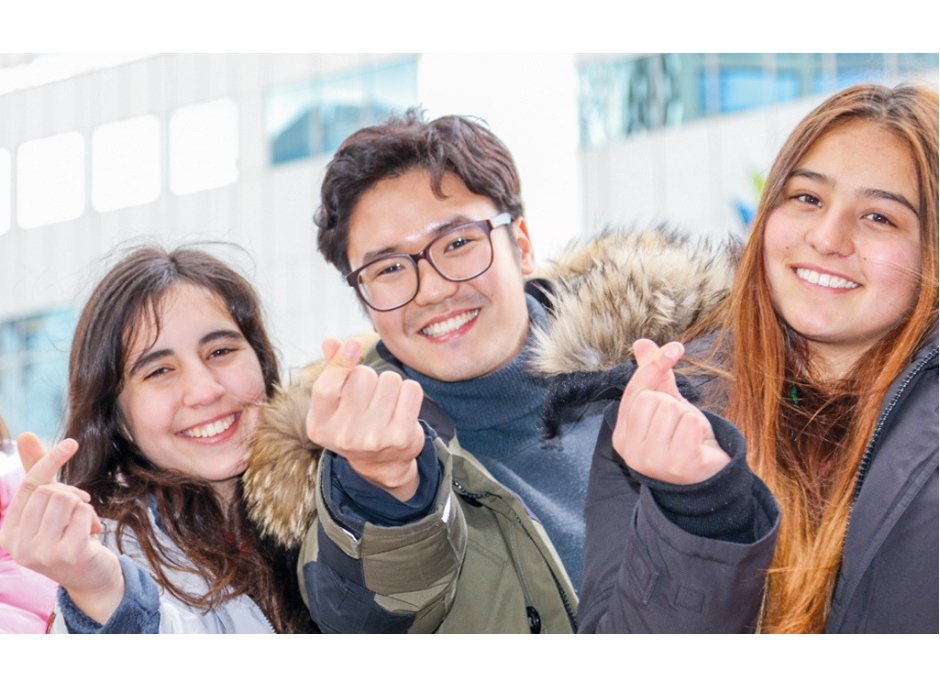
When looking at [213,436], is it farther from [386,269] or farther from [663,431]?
[663,431]

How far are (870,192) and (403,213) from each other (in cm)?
68

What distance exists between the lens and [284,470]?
1.58 metres

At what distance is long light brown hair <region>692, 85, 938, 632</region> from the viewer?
55.9 inches

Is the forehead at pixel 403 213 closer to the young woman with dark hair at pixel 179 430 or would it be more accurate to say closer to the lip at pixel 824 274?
the young woman with dark hair at pixel 179 430

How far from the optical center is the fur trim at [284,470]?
1.57 m

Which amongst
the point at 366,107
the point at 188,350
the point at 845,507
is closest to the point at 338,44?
the point at 366,107

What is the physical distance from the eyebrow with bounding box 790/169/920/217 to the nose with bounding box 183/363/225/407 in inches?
35.8

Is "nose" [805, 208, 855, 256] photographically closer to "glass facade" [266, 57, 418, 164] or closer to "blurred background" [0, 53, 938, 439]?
"blurred background" [0, 53, 938, 439]

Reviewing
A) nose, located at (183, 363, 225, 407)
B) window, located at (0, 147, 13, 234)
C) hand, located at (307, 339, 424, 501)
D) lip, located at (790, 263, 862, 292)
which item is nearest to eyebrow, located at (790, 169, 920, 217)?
lip, located at (790, 263, 862, 292)

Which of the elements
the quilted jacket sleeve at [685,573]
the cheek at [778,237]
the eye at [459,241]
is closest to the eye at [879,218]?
the cheek at [778,237]

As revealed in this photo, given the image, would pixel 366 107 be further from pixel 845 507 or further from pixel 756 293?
pixel 845 507

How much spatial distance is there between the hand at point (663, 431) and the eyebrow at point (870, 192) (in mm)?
460

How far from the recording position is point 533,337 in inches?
67.1

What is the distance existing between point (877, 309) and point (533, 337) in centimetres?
51
